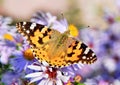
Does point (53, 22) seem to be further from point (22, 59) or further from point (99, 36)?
point (99, 36)

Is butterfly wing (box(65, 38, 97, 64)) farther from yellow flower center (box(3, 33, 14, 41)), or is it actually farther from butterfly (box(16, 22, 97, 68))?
yellow flower center (box(3, 33, 14, 41))

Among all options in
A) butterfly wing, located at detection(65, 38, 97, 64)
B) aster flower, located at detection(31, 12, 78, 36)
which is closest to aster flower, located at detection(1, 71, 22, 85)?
butterfly wing, located at detection(65, 38, 97, 64)

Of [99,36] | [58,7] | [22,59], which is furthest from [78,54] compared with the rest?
[58,7]

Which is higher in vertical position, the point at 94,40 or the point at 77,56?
the point at 94,40

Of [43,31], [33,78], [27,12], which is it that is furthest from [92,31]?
[27,12]

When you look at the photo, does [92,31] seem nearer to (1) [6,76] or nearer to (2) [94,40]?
(2) [94,40]
